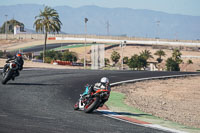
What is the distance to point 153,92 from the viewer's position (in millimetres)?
27922

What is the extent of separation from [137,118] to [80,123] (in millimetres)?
3190

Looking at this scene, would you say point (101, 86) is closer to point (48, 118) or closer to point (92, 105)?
point (92, 105)

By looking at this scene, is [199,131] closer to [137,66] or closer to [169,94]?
[169,94]

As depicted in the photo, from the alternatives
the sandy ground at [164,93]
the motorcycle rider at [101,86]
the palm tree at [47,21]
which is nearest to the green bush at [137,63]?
the palm tree at [47,21]

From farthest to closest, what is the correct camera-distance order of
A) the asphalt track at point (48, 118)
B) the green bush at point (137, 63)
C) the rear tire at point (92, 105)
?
the green bush at point (137, 63), the rear tire at point (92, 105), the asphalt track at point (48, 118)

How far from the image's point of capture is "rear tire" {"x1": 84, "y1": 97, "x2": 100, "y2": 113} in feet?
43.6

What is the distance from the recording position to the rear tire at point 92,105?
1330 cm

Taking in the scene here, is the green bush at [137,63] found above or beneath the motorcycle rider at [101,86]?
above

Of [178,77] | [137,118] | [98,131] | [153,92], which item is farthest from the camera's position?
[178,77]

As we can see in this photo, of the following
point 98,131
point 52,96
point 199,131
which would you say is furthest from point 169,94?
point 98,131

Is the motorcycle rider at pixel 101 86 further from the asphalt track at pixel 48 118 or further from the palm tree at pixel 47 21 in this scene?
the palm tree at pixel 47 21

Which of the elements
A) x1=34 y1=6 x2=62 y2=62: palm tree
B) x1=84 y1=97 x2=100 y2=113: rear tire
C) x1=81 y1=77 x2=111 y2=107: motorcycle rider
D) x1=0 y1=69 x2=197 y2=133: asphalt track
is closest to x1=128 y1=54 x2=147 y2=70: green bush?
x1=34 y1=6 x2=62 y2=62: palm tree

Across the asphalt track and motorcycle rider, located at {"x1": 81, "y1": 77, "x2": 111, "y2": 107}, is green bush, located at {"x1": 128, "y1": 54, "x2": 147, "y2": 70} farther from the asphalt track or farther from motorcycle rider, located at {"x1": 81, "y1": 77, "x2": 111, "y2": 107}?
motorcycle rider, located at {"x1": 81, "y1": 77, "x2": 111, "y2": 107}

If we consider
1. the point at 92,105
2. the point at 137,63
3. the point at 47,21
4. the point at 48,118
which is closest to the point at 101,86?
the point at 92,105
